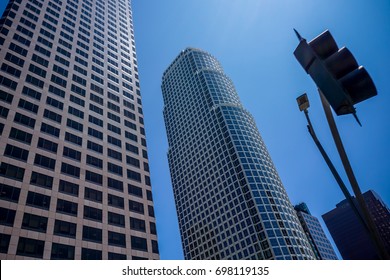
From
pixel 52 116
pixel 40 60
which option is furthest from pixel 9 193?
pixel 40 60

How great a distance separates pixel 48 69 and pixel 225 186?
253 feet

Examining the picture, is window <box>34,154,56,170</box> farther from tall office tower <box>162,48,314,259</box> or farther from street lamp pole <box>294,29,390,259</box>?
tall office tower <box>162,48,314,259</box>

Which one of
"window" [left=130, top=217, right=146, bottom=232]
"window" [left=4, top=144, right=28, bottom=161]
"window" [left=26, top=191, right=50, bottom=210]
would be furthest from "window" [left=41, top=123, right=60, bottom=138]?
"window" [left=130, top=217, right=146, bottom=232]

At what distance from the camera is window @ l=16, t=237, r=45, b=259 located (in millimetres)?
32881

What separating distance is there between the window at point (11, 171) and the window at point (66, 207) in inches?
227

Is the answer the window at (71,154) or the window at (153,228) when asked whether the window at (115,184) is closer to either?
the window at (71,154)

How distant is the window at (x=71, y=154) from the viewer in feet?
147

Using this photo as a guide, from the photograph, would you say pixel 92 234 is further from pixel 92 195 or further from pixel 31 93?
pixel 31 93

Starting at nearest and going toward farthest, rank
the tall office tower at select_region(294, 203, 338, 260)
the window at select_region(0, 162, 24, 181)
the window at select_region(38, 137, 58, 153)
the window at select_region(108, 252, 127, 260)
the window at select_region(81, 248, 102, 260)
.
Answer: the window at select_region(0, 162, 24, 181)
the window at select_region(81, 248, 102, 260)
the window at select_region(108, 252, 127, 260)
the window at select_region(38, 137, 58, 153)
the tall office tower at select_region(294, 203, 338, 260)

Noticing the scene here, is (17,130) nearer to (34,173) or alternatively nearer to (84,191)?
(34,173)

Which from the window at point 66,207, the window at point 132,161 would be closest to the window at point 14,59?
the window at point 132,161

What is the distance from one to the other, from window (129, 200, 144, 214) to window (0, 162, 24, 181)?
1615cm

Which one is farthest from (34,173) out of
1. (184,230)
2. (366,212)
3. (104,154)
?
(184,230)

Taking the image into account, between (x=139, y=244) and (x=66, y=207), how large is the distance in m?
11.8
